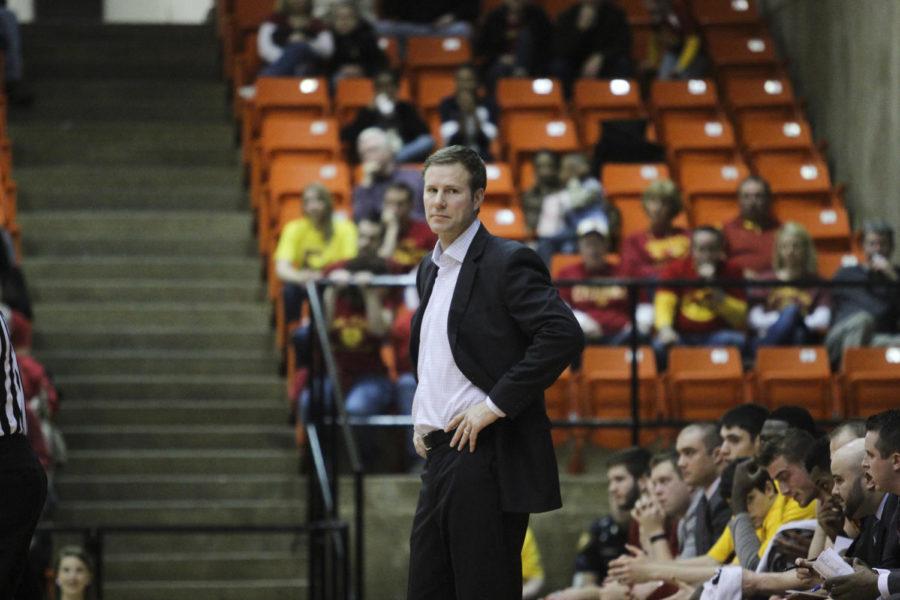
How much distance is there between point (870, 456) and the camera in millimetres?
4762

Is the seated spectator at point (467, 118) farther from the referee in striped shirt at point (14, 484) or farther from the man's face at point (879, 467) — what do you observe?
the man's face at point (879, 467)

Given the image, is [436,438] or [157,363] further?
[157,363]

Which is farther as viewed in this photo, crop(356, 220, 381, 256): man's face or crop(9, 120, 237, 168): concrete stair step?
crop(9, 120, 237, 168): concrete stair step

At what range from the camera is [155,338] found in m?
10.2

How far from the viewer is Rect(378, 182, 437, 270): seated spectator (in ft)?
31.3

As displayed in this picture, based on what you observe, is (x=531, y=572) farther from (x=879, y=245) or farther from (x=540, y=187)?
(x=540, y=187)

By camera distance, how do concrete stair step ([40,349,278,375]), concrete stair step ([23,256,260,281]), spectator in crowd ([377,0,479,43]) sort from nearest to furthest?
concrete stair step ([40,349,278,375]) < concrete stair step ([23,256,260,281]) < spectator in crowd ([377,0,479,43])

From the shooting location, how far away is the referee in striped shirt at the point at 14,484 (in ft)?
16.2

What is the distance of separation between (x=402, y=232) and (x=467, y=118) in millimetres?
1777

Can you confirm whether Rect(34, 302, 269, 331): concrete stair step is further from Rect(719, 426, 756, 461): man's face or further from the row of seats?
Rect(719, 426, 756, 461): man's face

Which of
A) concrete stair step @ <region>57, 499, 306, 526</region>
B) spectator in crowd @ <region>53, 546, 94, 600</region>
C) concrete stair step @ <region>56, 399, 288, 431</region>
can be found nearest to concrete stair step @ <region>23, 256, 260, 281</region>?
concrete stair step @ <region>56, 399, 288, 431</region>

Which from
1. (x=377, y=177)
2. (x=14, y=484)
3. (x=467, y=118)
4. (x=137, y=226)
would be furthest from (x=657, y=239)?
(x=14, y=484)

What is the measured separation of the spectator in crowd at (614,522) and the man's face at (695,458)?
1.49 ft

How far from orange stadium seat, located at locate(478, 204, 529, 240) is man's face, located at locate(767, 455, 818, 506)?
4553 mm
